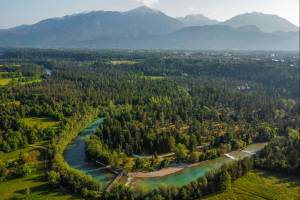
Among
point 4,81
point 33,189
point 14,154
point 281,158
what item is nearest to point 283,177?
point 281,158

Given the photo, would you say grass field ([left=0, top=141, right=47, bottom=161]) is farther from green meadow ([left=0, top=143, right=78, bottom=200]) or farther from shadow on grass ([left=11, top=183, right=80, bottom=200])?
shadow on grass ([left=11, top=183, right=80, bottom=200])

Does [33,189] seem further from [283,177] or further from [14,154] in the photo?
[283,177]

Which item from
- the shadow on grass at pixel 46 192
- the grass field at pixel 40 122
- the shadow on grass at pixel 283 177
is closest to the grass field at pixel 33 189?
the shadow on grass at pixel 46 192

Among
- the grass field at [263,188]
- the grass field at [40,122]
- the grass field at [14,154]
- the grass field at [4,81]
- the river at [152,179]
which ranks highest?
the grass field at [4,81]

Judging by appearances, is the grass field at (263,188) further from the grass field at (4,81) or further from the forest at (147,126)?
the grass field at (4,81)

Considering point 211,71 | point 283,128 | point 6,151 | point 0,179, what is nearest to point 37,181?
point 0,179

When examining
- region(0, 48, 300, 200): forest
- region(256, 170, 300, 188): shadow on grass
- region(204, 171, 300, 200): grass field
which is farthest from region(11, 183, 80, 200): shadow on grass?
region(256, 170, 300, 188): shadow on grass

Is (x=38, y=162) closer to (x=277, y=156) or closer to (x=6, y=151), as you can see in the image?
(x=6, y=151)
